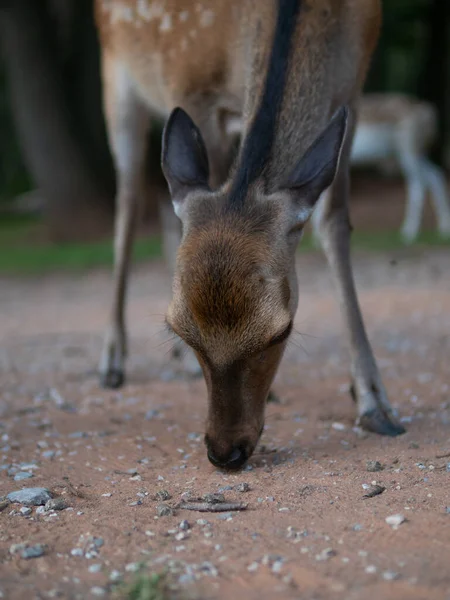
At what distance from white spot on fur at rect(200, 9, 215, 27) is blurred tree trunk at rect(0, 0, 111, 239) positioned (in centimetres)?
1135

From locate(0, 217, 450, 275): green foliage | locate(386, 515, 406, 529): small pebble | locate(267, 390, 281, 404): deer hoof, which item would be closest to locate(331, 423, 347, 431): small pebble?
locate(267, 390, 281, 404): deer hoof

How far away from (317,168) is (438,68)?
58.9 feet


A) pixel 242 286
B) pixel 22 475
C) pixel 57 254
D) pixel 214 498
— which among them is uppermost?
pixel 242 286

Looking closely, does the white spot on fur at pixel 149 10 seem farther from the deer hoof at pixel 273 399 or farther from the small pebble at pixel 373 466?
the small pebble at pixel 373 466

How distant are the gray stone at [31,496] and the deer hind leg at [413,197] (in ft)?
31.8

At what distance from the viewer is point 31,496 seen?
3240 millimetres

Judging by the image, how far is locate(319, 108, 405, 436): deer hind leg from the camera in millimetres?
4148

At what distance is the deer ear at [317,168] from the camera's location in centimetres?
355

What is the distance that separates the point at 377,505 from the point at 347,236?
6.17 feet

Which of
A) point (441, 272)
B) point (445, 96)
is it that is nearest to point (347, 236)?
point (441, 272)

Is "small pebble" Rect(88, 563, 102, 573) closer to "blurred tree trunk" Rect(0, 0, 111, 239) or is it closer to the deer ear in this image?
the deer ear

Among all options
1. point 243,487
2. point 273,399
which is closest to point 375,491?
point 243,487

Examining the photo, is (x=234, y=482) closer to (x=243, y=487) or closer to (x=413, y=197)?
(x=243, y=487)

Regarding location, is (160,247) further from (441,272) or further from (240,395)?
(240,395)
